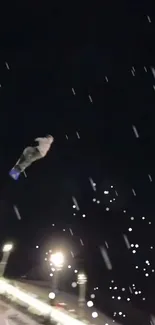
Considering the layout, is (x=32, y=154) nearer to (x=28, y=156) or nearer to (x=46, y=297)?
(x=28, y=156)

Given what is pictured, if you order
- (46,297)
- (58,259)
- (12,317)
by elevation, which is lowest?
(12,317)

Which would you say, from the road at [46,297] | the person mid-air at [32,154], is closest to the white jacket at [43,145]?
the person mid-air at [32,154]

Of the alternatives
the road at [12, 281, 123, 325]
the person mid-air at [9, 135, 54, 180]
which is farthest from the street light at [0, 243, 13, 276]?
the person mid-air at [9, 135, 54, 180]

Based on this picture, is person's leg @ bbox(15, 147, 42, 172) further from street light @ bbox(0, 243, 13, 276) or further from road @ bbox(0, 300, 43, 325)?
street light @ bbox(0, 243, 13, 276)

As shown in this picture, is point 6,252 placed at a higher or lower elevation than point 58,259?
higher

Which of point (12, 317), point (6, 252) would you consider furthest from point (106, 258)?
point (12, 317)

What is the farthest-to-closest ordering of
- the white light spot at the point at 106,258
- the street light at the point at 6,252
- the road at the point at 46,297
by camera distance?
the white light spot at the point at 106,258, the street light at the point at 6,252, the road at the point at 46,297

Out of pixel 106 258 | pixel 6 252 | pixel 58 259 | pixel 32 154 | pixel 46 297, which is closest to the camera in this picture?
pixel 32 154

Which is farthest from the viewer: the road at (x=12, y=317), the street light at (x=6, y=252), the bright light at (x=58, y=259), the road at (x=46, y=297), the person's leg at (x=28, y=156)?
the street light at (x=6, y=252)

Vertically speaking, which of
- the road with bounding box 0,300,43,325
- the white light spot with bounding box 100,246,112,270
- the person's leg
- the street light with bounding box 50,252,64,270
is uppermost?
the white light spot with bounding box 100,246,112,270

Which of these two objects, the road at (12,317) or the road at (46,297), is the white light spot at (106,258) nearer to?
the road at (46,297)

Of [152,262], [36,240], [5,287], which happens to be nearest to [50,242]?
[36,240]

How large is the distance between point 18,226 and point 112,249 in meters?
8.07

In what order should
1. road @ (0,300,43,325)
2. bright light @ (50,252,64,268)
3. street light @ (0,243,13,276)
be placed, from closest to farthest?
road @ (0,300,43,325) < bright light @ (50,252,64,268) < street light @ (0,243,13,276)
